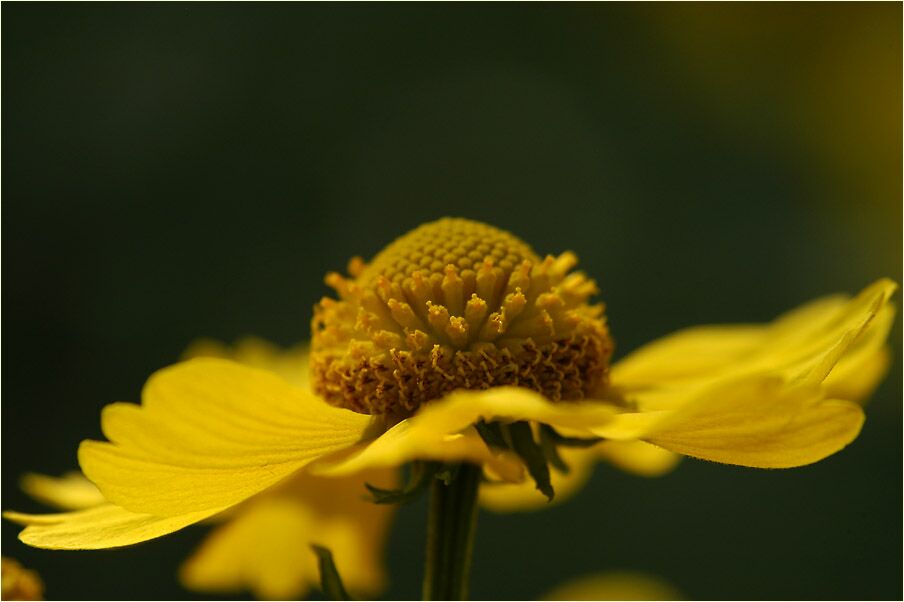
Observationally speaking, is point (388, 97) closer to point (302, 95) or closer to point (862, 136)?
point (302, 95)

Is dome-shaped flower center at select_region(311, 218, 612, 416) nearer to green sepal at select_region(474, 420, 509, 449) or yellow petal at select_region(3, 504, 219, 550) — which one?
green sepal at select_region(474, 420, 509, 449)

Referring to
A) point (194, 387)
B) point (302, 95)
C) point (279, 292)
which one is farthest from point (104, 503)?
point (302, 95)

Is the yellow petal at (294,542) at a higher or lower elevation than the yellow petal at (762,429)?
lower

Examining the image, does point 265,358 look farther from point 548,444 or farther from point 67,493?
point 548,444

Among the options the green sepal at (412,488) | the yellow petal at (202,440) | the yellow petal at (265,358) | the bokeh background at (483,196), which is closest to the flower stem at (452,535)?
the green sepal at (412,488)

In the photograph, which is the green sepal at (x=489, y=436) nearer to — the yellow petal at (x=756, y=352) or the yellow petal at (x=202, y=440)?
the yellow petal at (x=202, y=440)

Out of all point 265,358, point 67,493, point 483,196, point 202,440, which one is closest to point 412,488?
point 202,440
